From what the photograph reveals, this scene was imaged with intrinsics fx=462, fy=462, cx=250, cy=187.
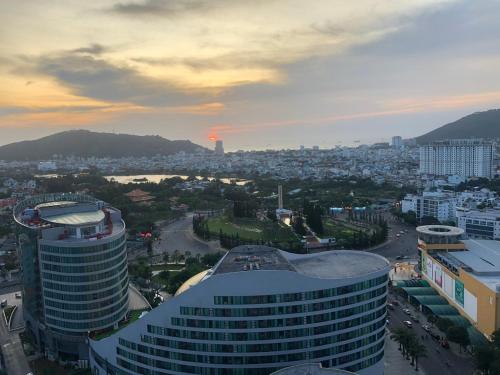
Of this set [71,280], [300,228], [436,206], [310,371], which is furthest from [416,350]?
[436,206]

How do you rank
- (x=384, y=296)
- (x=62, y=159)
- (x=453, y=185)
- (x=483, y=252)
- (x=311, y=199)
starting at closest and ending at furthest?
(x=384, y=296), (x=483, y=252), (x=311, y=199), (x=453, y=185), (x=62, y=159)

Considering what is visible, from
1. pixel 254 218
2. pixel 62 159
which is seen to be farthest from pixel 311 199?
pixel 62 159

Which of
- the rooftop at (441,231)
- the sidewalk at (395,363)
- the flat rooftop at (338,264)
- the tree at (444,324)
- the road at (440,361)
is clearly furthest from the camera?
the rooftop at (441,231)

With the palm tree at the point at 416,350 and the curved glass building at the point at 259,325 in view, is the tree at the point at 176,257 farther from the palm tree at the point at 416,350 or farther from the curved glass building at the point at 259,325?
the palm tree at the point at 416,350

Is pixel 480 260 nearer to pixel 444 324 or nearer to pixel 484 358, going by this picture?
pixel 444 324

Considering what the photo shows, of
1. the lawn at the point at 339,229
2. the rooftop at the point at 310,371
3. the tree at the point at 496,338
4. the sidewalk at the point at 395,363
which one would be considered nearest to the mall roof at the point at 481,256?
the tree at the point at 496,338

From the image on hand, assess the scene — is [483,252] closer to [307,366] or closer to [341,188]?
[307,366]

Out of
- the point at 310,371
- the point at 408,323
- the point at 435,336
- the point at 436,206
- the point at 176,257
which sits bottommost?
the point at 435,336
